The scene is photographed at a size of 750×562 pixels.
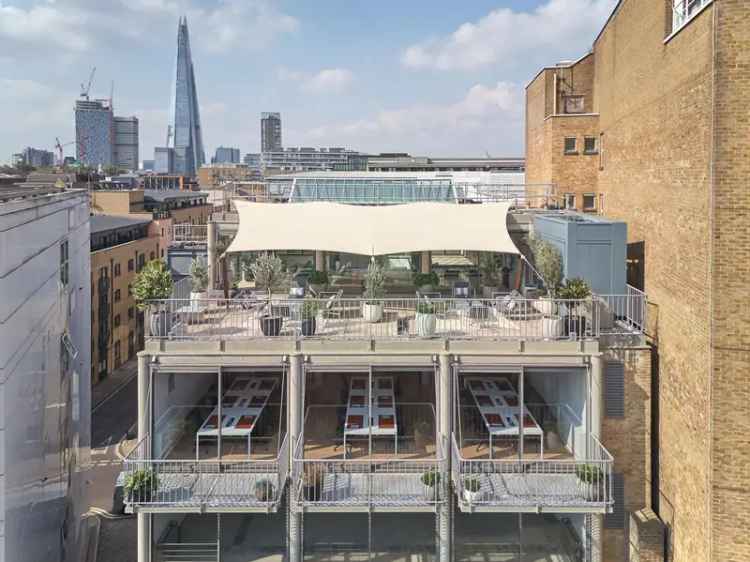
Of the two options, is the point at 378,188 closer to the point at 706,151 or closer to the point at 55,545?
the point at 706,151

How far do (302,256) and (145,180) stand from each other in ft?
359

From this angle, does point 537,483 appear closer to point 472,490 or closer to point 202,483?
point 472,490

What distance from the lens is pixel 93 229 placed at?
48.7 meters

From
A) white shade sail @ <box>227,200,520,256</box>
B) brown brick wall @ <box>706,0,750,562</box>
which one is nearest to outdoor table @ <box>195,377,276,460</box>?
white shade sail @ <box>227,200,520,256</box>

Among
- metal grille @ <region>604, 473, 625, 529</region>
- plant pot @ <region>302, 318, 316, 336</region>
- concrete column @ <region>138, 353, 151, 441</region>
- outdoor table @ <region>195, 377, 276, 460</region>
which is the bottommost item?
metal grille @ <region>604, 473, 625, 529</region>

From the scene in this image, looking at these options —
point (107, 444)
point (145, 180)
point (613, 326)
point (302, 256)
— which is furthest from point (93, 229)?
point (145, 180)

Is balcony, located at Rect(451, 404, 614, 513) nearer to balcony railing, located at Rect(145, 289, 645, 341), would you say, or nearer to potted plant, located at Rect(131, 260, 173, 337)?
balcony railing, located at Rect(145, 289, 645, 341)

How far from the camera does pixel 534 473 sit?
→ 14.1m

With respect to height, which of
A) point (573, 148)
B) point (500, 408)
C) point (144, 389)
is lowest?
point (500, 408)

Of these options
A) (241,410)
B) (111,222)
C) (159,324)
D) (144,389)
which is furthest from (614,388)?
(111,222)

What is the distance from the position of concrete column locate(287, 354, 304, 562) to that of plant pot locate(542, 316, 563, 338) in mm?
5314

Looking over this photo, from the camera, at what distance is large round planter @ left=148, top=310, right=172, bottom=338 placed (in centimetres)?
1434

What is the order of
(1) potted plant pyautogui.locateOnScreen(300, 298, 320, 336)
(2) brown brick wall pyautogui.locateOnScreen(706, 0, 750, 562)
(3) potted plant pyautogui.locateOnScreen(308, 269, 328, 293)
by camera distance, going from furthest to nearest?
(3) potted plant pyautogui.locateOnScreen(308, 269, 328, 293), (1) potted plant pyautogui.locateOnScreen(300, 298, 320, 336), (2) brown brick wall pyautogui.locateOnScreen(706, 0, 750, 562)

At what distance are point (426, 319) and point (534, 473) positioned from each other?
3911mm
